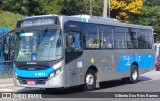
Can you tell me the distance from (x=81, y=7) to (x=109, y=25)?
28694 mm

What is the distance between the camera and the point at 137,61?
2134 cm

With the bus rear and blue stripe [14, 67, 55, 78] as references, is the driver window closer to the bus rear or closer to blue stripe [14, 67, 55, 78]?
the bus rear

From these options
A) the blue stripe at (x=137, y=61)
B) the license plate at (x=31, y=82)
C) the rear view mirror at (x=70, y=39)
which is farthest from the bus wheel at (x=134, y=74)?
the license plate at (x=31, y=82)

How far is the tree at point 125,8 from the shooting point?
167 feet

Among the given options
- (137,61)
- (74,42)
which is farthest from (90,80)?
(137,61)

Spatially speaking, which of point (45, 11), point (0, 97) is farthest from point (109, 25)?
point (45, 11)

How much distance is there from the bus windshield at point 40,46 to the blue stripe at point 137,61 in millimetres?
5131

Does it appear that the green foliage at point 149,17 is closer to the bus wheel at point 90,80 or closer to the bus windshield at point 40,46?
the bus wheel at point 90,80

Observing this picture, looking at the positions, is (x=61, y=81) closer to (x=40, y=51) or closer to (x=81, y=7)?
(x=40, y=51)

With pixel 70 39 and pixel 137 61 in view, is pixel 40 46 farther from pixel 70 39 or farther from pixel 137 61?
pixel 137 61

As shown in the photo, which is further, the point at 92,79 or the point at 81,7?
the point at 81,7

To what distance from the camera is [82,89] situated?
57.6 feet

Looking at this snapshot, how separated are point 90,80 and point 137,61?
16.7ft

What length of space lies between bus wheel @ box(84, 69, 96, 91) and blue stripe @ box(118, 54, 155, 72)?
2.53 m
